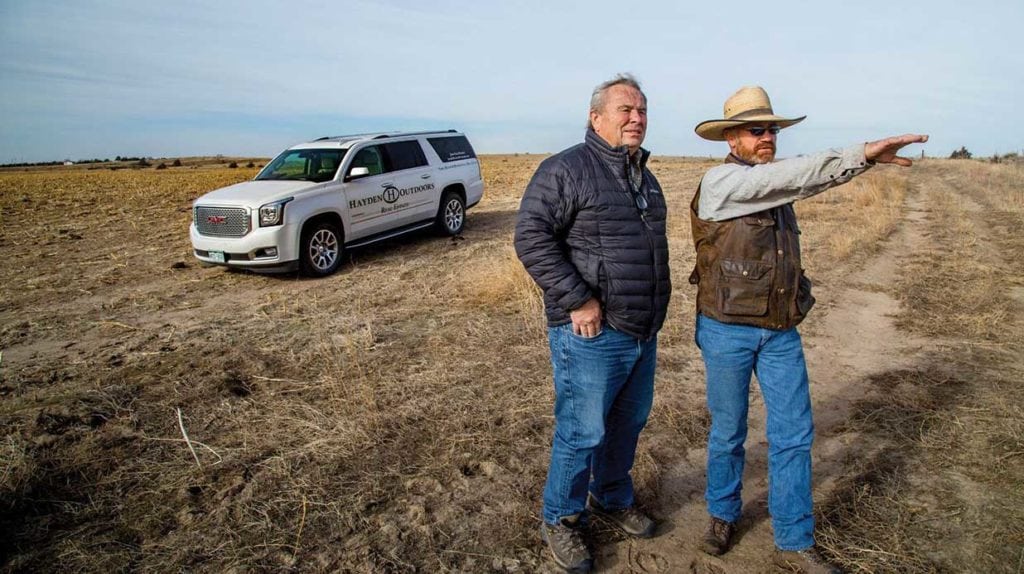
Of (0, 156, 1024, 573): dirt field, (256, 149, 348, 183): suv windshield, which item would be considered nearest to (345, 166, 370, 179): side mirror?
(256, 149, 348, 183): suv windshield

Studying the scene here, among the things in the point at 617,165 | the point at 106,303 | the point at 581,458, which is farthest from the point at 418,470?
the point at 106,303

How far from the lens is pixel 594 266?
2.43 meters

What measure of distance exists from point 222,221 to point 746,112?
741 centimetres

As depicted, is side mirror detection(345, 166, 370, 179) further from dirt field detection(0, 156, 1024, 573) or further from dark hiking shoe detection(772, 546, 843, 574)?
dark hiking shoe detection(772, 546, 843, 574)

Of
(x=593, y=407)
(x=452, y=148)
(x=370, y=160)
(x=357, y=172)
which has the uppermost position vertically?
(x=452, y=148)

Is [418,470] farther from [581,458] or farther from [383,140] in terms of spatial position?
[383,140]

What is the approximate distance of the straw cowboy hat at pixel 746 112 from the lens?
98.4 inches

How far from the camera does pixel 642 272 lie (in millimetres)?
2451

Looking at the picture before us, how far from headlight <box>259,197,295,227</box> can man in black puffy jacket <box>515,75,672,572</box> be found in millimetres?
6262

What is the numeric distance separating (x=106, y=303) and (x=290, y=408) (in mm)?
4318

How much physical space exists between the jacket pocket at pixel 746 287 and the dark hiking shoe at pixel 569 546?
1.18 metres

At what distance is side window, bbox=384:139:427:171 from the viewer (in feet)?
32.5

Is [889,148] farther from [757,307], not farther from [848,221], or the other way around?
[848,221]

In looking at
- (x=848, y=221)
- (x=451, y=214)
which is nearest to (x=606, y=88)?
(x=451, y=214)
